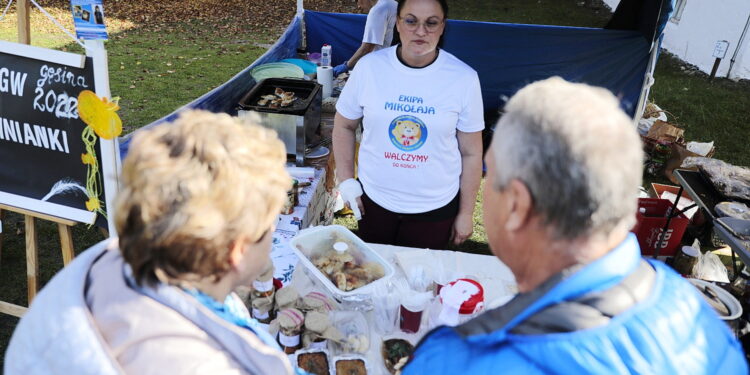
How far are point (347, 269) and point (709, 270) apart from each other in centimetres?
301

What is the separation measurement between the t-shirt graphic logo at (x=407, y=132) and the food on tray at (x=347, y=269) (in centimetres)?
57

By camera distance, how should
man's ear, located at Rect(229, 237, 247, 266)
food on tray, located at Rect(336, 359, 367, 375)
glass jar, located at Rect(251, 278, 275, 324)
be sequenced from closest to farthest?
A: man's ear, located at Rect(229, 237, 247, 266) → food on tray, located at Rect(336, 359, 367, 375) → glass jar, located at Rect(251, 278, 275, 324)

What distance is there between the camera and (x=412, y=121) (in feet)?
7.67

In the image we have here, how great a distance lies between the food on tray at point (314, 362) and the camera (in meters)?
1.72

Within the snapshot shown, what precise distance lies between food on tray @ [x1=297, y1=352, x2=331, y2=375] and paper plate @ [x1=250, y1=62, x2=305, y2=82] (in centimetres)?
338

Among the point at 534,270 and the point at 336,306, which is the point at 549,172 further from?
the point at 336,306

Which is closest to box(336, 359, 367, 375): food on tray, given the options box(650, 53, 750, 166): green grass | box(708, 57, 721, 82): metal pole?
box(650, 53, 750, 166): green grass

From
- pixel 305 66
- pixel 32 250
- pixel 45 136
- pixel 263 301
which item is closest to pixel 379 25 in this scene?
pixel 305 66

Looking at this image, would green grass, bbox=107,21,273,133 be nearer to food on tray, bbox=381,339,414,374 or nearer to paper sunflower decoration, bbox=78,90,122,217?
paper sunflower decoration, bbox=78,90,122,217

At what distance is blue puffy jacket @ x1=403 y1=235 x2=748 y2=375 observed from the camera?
0.85 m

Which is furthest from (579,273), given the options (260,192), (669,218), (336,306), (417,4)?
(669,218)

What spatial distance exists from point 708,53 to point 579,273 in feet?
34.6

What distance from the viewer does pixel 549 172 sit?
2.83ft

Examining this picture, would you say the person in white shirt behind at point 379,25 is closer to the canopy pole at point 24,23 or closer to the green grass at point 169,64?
the green grass at point 169,64
